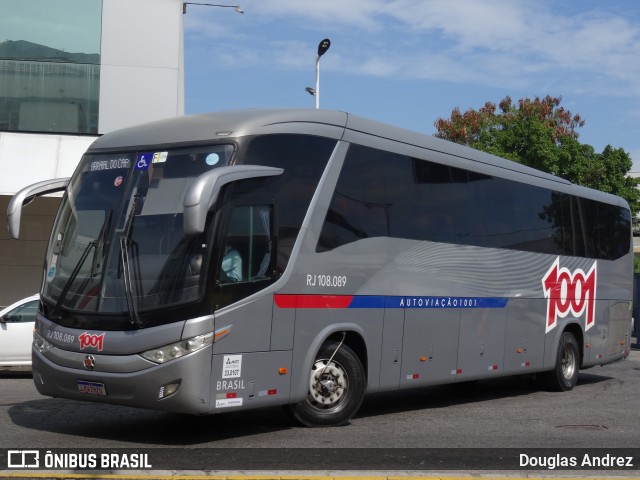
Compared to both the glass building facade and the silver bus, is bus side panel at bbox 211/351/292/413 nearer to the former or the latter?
the silver bus

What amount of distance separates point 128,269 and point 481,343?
602cm

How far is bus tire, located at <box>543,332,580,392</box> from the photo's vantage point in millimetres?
15516

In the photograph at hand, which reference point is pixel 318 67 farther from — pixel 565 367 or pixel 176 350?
pixel 176 350

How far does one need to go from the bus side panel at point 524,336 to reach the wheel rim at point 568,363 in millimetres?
1064

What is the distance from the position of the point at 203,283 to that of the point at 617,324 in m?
11.2

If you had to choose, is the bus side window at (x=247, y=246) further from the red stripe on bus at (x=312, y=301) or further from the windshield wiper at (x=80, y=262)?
the windshield wiper at (x=80, y=262)

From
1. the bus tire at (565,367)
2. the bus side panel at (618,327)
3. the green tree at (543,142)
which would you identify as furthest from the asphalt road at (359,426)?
the green tree at (543,142)

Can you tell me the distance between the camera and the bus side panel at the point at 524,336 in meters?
13.9

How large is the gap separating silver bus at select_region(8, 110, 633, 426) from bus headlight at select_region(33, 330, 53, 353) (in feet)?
0.09

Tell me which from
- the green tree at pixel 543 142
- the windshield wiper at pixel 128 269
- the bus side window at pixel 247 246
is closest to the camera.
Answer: the windshield wiper at pixel 128 269

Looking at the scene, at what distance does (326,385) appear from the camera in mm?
10289

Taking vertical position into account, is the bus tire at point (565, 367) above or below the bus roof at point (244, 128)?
below

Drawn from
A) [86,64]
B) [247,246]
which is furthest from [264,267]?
[86,64]

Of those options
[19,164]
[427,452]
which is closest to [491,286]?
[427,452]
